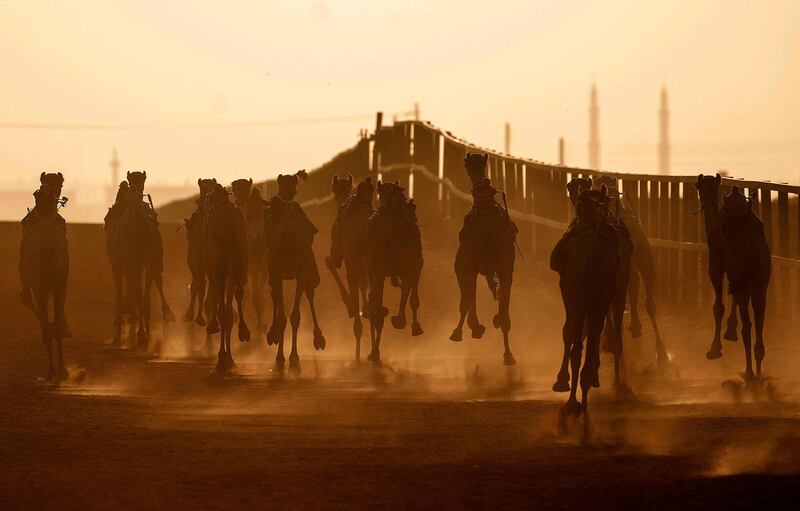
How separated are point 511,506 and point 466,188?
2732 cm

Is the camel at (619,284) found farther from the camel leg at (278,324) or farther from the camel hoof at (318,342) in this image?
the camel hoof at (318,342)

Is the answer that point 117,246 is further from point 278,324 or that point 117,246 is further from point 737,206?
point 737,206

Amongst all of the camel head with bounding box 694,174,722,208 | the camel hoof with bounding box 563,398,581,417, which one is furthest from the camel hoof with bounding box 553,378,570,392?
the camel head with bounding box 694,174,722,208

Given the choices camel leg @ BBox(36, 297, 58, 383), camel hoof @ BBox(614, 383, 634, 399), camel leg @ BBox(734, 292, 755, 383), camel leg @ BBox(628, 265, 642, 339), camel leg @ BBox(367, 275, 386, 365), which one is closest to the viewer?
camel hoof @ BBox(614, 383, 634, 399)

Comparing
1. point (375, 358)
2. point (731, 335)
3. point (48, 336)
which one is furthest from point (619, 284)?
point (48, 336)

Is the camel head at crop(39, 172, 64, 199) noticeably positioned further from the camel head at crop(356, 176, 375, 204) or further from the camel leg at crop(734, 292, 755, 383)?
the camel leg at crop(734, 292, 755, 383)

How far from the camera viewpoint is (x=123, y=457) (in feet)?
43.4

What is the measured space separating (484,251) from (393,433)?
690 cm

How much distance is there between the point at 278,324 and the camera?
2098 cm

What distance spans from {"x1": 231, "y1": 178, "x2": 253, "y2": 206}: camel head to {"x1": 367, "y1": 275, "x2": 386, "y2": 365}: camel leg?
3874 mm

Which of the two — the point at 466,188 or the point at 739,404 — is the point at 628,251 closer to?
the point at 739,404

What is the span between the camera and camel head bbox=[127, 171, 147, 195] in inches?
953

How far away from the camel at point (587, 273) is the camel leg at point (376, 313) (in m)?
6.28

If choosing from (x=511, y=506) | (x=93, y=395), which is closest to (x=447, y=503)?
(x=511, y=506)
